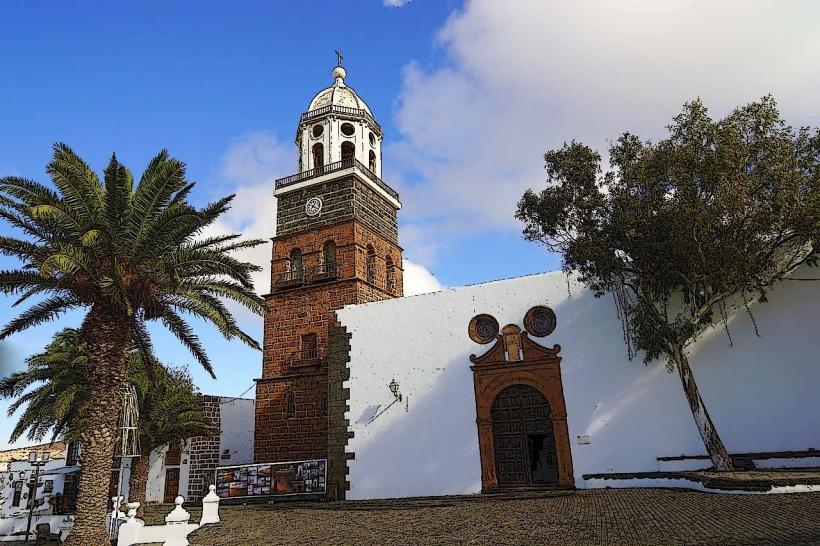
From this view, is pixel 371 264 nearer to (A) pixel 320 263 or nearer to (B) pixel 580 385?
(A) pixel 320 263

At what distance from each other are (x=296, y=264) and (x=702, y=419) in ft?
52.1

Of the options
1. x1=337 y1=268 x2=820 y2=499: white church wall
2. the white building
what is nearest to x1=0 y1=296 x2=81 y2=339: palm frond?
x1=337 y1=268 x2=820 y2=499: white church wall

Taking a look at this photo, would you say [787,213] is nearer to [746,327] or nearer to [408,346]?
[746,327]

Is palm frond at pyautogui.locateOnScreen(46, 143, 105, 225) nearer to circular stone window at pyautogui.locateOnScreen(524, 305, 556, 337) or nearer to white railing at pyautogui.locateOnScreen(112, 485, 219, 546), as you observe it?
white railing at pyautogui.locateOnScreen(112, 485, 219, 546)

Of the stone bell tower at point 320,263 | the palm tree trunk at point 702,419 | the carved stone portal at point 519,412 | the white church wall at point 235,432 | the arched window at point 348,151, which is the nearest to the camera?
the palm tree trunk at point 702,419

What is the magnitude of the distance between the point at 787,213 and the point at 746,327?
3.63 m

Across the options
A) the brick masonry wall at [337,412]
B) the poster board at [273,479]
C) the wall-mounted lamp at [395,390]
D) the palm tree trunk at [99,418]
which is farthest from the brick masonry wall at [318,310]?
the palm tree trunk at [99,418]

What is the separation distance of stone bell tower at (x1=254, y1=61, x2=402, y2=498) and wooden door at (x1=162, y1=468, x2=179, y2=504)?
20.5 ft

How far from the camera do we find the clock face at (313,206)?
24125 mm

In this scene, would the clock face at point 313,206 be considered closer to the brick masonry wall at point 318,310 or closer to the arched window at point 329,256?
the brick masonry wall at point 318,310

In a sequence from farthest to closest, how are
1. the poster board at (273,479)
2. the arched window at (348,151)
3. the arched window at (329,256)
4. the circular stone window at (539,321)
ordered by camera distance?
the arched window at (348,151)
the arched window at (329,256)
the poster board at (273,479)
the circular stone window at (539,321)

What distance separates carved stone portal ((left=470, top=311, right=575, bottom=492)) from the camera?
16.1 meters

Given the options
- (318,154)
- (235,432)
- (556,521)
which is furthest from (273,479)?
(318,154)

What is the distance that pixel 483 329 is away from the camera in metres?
17.6
